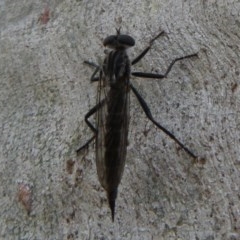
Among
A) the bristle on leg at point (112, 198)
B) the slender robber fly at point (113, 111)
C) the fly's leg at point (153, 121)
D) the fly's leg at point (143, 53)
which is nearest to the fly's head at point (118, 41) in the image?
the slender robber fly at point (113, 111)

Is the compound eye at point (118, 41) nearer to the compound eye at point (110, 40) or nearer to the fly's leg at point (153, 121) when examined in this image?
the compound eye at point (110, 40)

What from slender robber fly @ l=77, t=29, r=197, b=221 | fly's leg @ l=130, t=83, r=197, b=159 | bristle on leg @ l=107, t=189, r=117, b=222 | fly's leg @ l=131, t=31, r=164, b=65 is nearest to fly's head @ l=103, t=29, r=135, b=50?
slender robber fly @ l=77, t=29, r=197, b=221

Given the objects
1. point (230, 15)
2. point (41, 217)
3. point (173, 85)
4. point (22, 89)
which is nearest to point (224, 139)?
point (173, 85)

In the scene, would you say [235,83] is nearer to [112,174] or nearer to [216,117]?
[216,117]

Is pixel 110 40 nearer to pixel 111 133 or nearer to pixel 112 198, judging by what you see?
pixel 111 133

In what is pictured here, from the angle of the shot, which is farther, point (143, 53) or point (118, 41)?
point (118, 41)

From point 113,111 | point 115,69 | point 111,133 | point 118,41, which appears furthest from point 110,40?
point 111,133

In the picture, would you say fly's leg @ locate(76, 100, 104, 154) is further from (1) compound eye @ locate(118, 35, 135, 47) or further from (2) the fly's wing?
(1) compound eye @ locate(118, 35, 135, 47)
